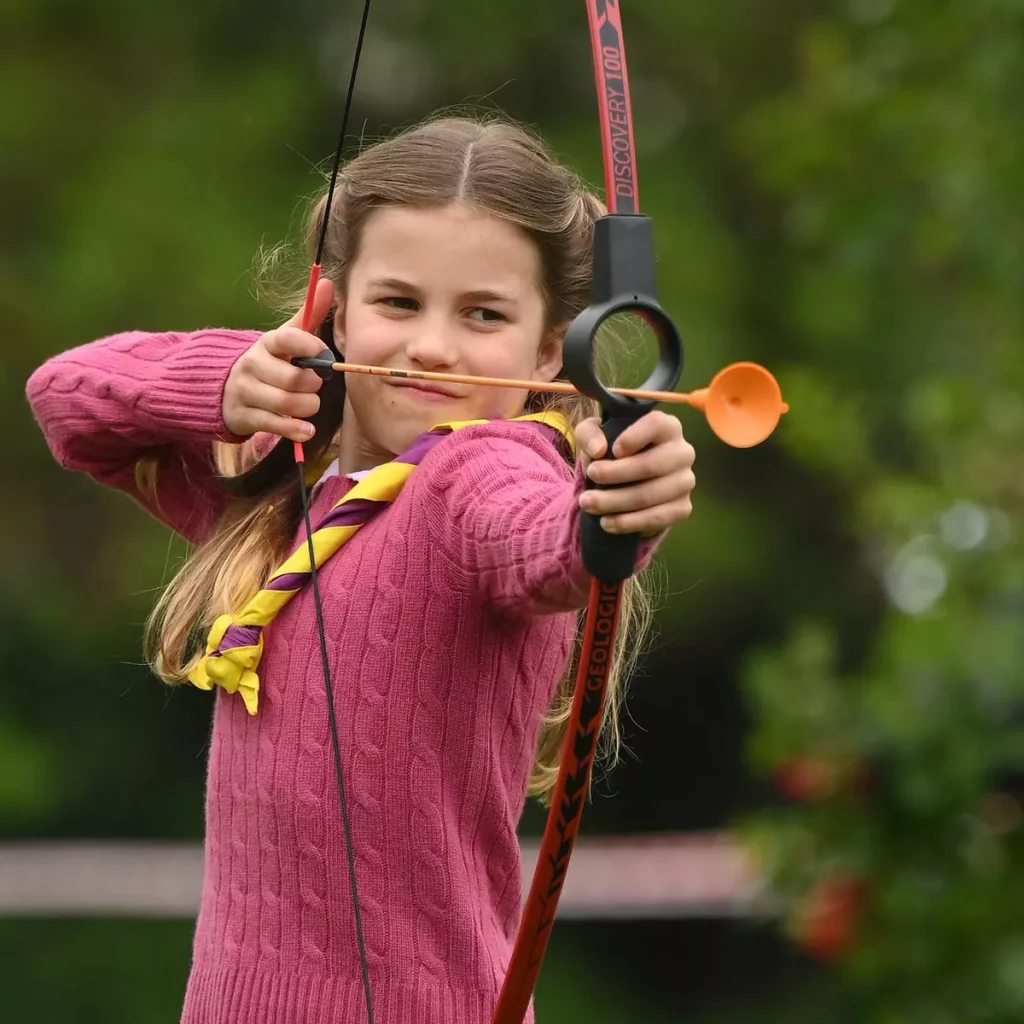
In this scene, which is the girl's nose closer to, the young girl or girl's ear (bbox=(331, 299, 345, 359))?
the young girl

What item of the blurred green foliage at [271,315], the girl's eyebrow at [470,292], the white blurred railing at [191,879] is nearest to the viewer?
the girl's eyebrow at [470,292]

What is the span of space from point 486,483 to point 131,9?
5983mm

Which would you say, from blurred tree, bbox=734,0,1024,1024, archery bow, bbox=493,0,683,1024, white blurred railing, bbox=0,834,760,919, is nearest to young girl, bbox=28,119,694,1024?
archery bow, bbox=493,0,683,1024

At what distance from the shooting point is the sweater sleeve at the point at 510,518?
1512mm

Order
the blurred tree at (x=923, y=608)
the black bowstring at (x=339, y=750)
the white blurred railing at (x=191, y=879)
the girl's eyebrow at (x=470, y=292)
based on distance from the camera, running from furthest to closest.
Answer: the white blurred railing at (x=191, y=879) < the blurred tree at (x=923, y=608) < the girl's eyebrow at (x=470, y=292) < the black bowstring at (x=339, y=750)

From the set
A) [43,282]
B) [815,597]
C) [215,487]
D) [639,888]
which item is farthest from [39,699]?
[215,487]

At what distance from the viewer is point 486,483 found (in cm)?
167

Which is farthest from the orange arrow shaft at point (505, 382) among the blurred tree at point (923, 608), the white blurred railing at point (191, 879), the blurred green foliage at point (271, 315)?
the white blurred railing at point (191, 879)

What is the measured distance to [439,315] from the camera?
184cm

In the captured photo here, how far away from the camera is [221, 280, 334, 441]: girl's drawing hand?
1.87m

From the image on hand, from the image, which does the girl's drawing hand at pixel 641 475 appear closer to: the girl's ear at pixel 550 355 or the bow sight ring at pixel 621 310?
the bow sight ring at pixel 621 310

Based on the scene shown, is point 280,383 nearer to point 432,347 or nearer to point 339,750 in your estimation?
point 432,347

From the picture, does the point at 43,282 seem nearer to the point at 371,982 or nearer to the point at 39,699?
the point at 39,699

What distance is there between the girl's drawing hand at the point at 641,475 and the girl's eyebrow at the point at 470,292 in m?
0.48
